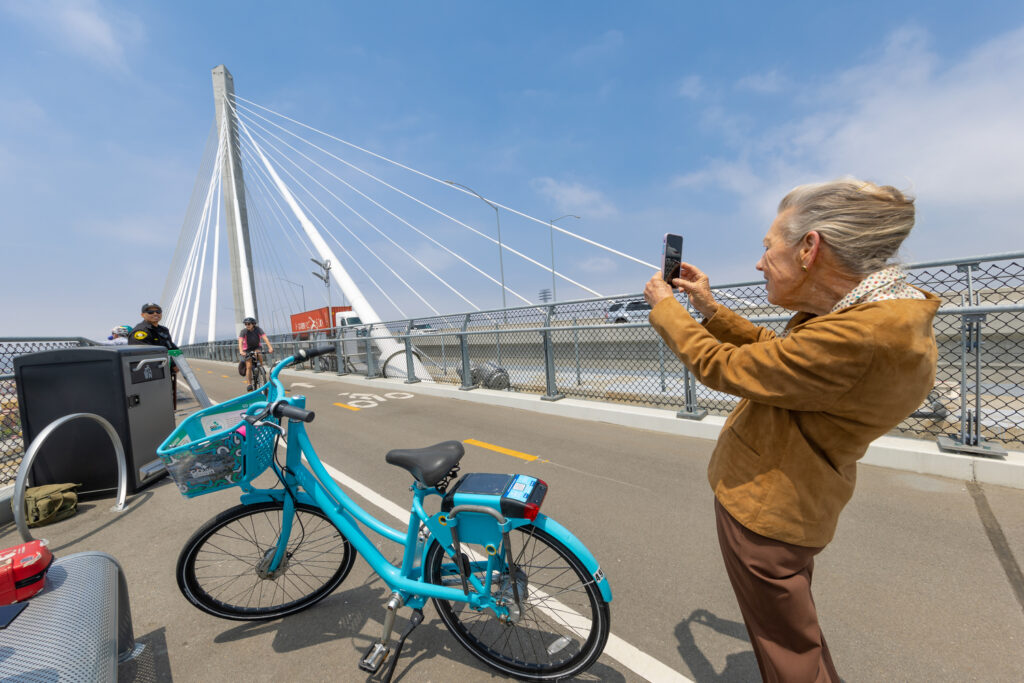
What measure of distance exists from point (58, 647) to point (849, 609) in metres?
3.28

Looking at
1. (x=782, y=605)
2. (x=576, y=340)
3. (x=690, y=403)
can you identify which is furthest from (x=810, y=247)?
(x=576, y=340)

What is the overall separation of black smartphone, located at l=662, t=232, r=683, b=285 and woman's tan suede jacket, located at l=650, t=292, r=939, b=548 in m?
0.22

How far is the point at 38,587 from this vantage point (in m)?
1.62

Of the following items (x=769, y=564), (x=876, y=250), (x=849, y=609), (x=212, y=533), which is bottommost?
(x=849, y=609)

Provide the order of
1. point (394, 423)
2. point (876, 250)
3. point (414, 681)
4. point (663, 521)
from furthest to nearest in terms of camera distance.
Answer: point (394, 423), point (663, 521), point (414, 681), point (876, 250)

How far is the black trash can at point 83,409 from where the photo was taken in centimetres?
412

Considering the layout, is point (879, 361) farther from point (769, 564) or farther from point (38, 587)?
point (38, 587)

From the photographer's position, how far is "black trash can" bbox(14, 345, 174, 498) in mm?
4117

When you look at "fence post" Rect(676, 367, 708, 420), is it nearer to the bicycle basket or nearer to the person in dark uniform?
the bicycle basket

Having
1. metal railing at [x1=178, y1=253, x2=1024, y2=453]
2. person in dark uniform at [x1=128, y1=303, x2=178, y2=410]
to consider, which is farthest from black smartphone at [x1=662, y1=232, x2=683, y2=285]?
person in dark uniform at [x1=128, y1=303, x2=178, y2=410]

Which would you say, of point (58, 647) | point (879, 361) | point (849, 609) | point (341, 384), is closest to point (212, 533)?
point (58, 647)

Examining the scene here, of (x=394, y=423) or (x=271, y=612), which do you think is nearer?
(x=271, y=612)

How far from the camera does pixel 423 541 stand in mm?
2107

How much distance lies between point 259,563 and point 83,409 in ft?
10.5
